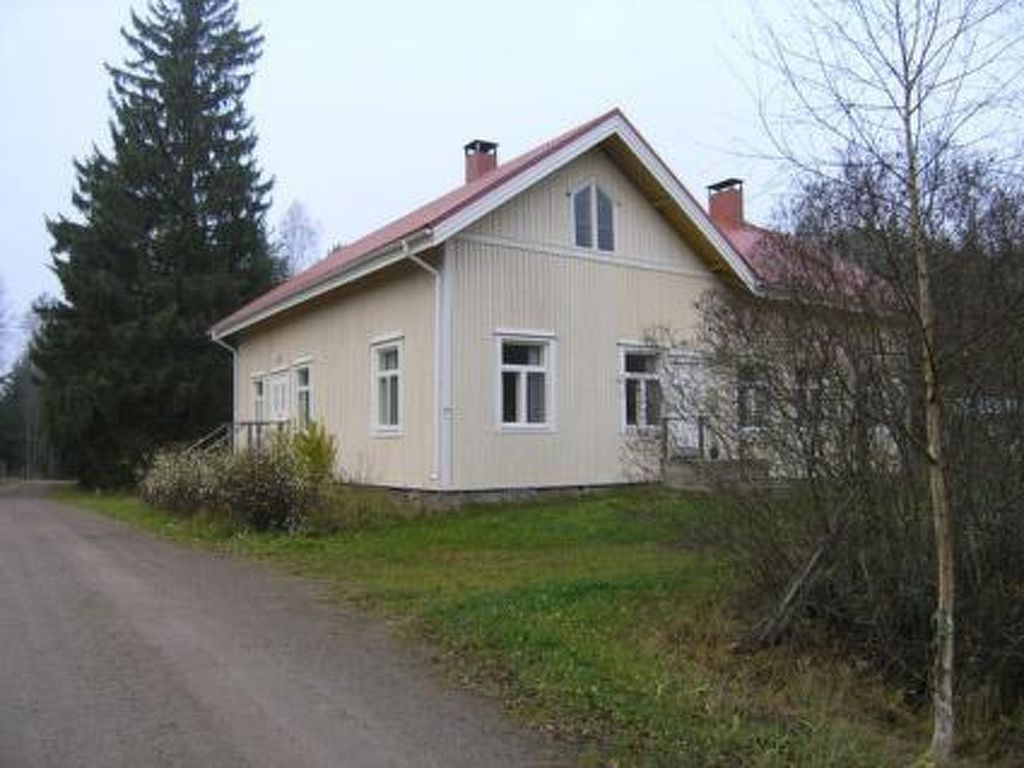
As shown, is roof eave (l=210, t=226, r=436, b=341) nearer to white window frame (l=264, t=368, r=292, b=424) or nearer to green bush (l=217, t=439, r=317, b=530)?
white window frame (l=264, t=368, r=292, b=424)

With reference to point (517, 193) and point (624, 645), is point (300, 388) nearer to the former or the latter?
point (517, 193)

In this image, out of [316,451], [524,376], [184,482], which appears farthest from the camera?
[184,482]

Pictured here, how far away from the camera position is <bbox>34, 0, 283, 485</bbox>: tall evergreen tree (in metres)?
35.2

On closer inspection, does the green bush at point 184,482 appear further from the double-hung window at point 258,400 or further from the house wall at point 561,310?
the double-hung window at point 258,400

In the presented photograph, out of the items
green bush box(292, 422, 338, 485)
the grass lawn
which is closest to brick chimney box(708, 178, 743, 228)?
green bush box(292, 422, 338, 485)

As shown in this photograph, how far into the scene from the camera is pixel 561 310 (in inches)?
790

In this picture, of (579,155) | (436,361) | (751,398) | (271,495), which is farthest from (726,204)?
(751,398)

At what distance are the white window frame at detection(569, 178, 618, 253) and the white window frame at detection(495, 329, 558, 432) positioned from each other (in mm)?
1868

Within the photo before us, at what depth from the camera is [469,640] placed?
856 cm

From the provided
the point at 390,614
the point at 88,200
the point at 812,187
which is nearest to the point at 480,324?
the point at 390,614

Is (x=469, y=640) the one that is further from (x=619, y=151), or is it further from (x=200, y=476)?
(x=619, y=151)

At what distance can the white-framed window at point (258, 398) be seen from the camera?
29516 millimetres

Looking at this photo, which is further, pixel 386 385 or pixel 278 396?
pixel 278 396

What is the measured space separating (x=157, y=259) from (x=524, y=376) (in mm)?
20779
